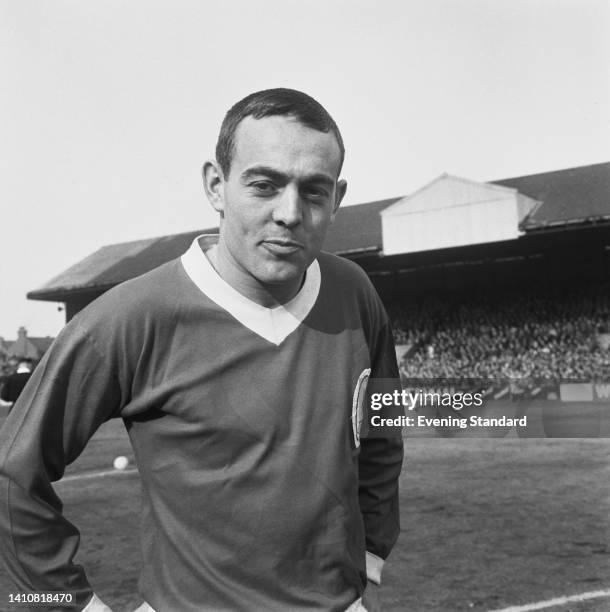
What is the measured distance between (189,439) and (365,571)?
1.71 feet

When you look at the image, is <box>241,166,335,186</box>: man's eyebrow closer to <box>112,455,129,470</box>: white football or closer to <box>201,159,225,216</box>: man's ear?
<box>201,159,225,216</box>: man's ear

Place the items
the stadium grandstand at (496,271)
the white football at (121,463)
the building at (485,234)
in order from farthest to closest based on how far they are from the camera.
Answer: the stadium grandstand at (496,271), the building at (485,234), the white football at (121,463)

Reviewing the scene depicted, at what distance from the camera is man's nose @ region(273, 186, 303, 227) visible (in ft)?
5.03

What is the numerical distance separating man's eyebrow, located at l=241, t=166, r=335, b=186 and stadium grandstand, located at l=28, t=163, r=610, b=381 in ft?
58.4

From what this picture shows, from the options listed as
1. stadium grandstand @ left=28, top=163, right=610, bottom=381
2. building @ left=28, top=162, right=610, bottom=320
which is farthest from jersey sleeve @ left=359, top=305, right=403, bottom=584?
building @ left=28, top=162, right=610, bottom=320

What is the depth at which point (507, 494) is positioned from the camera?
25.6ft

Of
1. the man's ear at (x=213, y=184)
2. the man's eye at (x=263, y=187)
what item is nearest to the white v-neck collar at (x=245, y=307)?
the man's ear at (x=213, y=184)

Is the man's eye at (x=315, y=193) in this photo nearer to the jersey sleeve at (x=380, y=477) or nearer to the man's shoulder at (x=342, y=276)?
the man's shoulder at (x=342, y=276)

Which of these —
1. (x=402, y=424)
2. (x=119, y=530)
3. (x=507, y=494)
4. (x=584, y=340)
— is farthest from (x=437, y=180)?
(x=402, y=424)

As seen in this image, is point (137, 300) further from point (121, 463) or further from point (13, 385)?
point (121, 463)

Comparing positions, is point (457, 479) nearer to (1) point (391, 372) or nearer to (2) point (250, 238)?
(1) point (391, 372)

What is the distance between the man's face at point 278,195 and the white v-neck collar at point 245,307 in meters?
0.06

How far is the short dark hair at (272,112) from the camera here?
5.07 ft

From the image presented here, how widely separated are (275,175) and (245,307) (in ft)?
0.95
